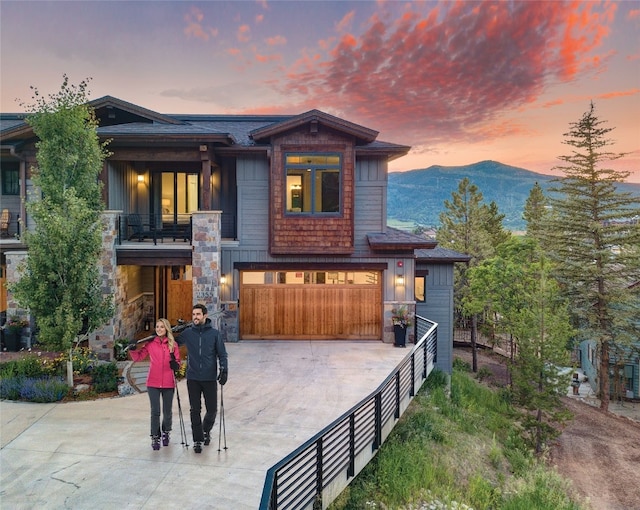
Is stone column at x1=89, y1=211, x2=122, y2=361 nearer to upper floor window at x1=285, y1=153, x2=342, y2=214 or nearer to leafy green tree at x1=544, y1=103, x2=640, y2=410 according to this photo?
upper floor window at x1=285, y1=153, x2=342, y2=214

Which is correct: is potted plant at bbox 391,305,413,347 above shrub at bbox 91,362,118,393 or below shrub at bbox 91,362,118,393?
above

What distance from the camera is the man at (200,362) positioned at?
4.84 meters

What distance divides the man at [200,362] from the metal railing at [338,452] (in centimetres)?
137

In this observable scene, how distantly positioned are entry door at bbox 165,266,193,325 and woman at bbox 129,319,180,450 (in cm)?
820

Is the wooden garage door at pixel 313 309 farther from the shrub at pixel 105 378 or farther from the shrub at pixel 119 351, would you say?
the shrub at pixel 105 378

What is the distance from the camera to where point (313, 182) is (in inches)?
442

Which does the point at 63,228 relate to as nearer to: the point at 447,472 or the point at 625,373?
Result: the point at 447,472

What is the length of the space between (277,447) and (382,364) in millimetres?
4522

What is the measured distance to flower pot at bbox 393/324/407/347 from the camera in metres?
10.9

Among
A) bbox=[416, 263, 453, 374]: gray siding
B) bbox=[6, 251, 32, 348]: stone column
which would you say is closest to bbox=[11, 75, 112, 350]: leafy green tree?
bbox=[6, 251, 32, 348]: stone column

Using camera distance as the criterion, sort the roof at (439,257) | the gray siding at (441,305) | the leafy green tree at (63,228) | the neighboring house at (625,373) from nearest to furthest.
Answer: the leafy green tree at (63,228), the roof at (439,257), the gray siding at (441,305), the neighboring house at (625,373)

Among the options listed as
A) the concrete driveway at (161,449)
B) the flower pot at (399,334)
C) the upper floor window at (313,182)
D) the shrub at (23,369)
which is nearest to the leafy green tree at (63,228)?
the shrub at (23,369)

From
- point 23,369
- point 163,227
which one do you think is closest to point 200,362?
point 23,369

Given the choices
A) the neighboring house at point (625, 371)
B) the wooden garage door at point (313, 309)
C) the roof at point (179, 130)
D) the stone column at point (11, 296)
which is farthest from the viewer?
the neighboring house at point (625, 371)
